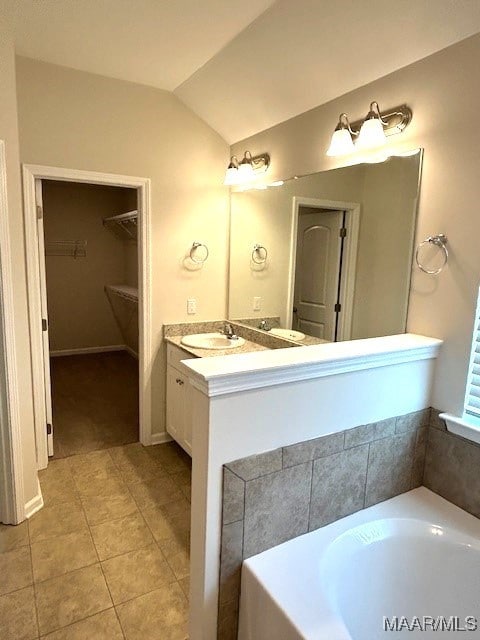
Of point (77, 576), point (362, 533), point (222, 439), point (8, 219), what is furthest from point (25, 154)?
point (362, 533)

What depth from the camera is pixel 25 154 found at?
2.45 meters

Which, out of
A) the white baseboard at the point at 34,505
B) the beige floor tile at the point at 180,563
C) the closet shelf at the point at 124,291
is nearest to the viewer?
the beige floor tile at the point at 180,563

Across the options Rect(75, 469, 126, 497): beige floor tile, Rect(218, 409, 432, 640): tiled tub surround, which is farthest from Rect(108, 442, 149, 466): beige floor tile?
Rect(218, 409, 432, 640): tiled tub surround

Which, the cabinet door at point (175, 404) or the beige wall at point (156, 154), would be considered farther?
the cabinet door at point (175, 404)

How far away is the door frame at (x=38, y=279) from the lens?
2.50 m

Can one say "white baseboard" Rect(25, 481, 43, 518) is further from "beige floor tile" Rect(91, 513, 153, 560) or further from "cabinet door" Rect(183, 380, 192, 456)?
"cabinet door" Rect(183, 380, 192, 456)

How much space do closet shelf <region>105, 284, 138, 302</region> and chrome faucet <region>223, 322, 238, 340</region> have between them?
1636 mm

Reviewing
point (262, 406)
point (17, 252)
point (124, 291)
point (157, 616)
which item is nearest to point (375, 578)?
point (262, 406)

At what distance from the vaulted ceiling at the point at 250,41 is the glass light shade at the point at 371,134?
27 centimetres

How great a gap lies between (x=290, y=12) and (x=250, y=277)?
1672 mm

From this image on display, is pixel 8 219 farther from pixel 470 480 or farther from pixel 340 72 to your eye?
pixel 470 480

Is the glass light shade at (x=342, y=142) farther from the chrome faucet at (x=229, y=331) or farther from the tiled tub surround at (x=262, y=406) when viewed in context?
the chrome faucet at (x=229, y=331)

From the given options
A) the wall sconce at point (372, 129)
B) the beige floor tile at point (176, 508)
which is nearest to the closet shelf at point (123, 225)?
the wall sconce at point (372, 129)

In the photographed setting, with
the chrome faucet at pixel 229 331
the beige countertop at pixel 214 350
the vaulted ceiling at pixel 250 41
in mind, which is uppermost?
the vaulted ceiling at pixel 250 41
